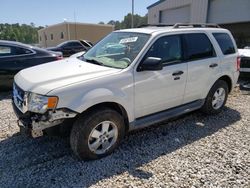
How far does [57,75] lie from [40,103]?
532 mm

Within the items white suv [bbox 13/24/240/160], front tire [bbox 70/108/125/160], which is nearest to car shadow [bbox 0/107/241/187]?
front tire [bbox 70/108/125/160]

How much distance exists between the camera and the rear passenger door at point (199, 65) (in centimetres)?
434

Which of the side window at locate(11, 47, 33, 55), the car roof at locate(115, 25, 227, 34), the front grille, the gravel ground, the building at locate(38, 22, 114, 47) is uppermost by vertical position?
the building at locate(38, 22, 114, 47)

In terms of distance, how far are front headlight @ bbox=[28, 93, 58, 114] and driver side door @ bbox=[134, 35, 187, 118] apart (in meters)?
1.20

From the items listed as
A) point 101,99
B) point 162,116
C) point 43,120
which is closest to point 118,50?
point 101,99

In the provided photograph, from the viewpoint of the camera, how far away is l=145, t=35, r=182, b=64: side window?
3867 millimetres

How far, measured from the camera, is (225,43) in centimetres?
510

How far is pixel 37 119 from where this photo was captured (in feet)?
9.83

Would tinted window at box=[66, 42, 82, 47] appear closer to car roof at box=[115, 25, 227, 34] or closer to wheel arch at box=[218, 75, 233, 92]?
car roof at box=[115, 25, 227, 34]

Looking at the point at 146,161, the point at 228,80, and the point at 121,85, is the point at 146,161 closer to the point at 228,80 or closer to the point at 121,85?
the point at 121,85

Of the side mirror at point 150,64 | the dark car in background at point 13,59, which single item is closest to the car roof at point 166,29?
the side mirror at point 150,64

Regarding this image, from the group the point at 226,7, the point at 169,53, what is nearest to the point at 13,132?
the point at 169,53

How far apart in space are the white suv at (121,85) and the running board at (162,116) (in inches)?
0.6

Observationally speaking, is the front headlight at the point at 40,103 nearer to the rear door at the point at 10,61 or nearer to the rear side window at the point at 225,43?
the rear side window at the point at 225,43
